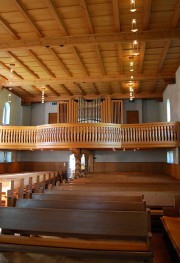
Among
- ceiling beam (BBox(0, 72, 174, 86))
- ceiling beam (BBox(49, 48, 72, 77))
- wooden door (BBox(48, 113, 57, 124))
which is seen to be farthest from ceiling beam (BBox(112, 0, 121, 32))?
wooden door (BBox(48, 113, 57, 124))

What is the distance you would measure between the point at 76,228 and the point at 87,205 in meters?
0.86

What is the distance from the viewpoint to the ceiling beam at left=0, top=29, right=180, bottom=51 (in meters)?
7.85

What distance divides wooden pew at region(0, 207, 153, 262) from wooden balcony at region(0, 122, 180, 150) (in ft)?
26.5

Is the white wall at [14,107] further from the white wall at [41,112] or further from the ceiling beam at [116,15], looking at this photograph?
the ceiling beam at [116,15]

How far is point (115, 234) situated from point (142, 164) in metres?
12.7

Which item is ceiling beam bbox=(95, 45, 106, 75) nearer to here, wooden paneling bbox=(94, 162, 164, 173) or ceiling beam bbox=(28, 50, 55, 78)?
ceiling beam bbox=(28, 50, 55, 78)

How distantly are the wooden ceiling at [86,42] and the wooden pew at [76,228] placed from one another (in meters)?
5.46

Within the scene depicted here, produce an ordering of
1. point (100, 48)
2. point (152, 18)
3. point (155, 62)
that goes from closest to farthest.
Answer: point (152, 18) < point (100, 48) < point (155, 62)

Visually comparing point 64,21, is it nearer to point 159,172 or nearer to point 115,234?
point 115,234

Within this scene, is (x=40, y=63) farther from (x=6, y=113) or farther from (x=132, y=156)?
(x=132, y=156)

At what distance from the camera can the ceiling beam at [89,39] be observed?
785 centimetres

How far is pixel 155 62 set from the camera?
10.6 m

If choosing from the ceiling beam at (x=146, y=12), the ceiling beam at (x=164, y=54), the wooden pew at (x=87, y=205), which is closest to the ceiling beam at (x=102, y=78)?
the ceiling beam at (x=164, y=54)

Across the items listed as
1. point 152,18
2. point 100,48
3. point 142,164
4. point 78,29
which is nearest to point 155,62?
point 100,48
